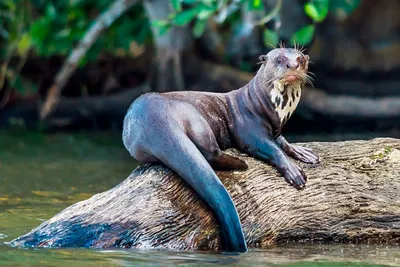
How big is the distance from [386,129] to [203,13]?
3.56 meters

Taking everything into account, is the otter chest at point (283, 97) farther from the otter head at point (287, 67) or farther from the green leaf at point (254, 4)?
the green leaf at point (254, 4)

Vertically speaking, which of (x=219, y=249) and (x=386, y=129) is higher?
(x=219, y=249)

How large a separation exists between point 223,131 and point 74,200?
176cm

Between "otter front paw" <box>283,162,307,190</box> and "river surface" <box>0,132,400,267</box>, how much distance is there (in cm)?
31

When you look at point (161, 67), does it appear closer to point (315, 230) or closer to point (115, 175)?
point (115, 175)

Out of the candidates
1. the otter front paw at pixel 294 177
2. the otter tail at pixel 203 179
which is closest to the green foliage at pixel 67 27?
the otter front paw at pixel 294 177

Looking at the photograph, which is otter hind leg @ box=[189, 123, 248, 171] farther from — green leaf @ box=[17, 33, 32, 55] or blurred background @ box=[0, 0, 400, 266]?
green leaf @ box=[17, 33, 32, 55]

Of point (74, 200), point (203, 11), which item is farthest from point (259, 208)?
point (203, 11)

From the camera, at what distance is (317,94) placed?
9.91 meters

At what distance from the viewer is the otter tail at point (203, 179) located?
3.88m

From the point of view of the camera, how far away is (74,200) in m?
5.80

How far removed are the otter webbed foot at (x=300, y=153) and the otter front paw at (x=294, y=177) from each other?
0.13 meters

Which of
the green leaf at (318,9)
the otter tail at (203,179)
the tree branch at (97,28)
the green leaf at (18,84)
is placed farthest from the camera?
the green leaf at (18,84)

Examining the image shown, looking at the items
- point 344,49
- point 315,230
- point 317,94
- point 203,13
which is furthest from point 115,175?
point 344,49
